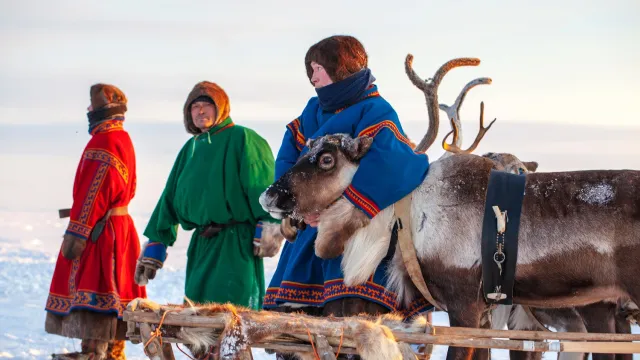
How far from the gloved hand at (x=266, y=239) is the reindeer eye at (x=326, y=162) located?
1.86 meters

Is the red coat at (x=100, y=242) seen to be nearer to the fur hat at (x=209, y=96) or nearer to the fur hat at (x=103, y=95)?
the fur hat at (x=103, y=95)

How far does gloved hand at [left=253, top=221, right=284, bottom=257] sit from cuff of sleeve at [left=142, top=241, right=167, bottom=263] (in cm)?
54

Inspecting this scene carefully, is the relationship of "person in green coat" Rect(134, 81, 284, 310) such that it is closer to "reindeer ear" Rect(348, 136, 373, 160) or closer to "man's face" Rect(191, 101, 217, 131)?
"man's face" Rect(191, 101, 217, 131)

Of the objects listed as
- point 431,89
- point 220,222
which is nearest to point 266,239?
point 220,222

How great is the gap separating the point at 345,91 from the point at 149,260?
2048 mm

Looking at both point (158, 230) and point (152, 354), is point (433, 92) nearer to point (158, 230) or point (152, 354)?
point (158, 230)

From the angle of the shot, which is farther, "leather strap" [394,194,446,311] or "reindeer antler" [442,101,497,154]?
"reindeer antler" [442,101,497,154]

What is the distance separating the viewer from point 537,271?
333 centimetres

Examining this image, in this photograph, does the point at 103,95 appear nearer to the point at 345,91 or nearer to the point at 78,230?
the point at 78,230

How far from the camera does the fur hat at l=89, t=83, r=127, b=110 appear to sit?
245 inches

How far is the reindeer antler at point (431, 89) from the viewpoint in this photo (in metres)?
7.21

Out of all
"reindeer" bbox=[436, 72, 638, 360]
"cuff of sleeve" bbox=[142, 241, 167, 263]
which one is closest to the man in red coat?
"cuff of sleeve" bbox=[142, 241, 167, 263]

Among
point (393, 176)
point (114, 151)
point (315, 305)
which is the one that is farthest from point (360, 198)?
point (114, 151)

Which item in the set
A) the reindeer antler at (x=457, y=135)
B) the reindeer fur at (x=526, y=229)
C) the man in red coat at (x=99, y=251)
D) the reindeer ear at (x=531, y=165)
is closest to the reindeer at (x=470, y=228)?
the reindeer fur at (x=526, y=229)
